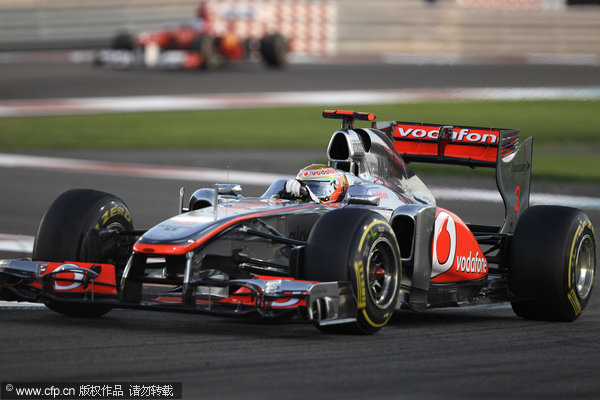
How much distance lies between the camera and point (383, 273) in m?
8.41

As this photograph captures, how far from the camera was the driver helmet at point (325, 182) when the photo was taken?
9.26 m

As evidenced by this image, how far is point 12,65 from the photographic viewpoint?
35.5 metres

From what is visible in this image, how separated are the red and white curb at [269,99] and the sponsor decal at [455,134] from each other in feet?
54.8

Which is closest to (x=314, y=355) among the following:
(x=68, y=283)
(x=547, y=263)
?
(x=68, y=283)

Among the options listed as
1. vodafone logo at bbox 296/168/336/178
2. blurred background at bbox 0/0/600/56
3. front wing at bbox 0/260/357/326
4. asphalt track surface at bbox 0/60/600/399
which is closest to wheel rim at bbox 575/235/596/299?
asphalt track surface at bbox 0/60/600/399

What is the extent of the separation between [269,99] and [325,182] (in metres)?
20.1

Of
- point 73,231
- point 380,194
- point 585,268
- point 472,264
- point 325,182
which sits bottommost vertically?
point 585,268

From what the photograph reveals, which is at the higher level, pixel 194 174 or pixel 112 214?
pixel 112 214

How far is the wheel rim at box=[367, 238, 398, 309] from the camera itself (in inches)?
328

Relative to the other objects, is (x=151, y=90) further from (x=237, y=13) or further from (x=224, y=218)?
(x=224, y=218)

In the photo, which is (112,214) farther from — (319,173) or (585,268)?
(585,268)

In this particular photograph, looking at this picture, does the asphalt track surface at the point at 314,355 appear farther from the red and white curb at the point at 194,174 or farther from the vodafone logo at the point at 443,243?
the red and white curb at the point at 194,174

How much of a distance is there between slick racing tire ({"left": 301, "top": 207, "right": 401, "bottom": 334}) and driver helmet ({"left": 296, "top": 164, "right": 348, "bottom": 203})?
988mm

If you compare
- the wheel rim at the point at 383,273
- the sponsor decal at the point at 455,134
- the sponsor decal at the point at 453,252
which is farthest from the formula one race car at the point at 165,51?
the wheel rim at the point at 383,273
